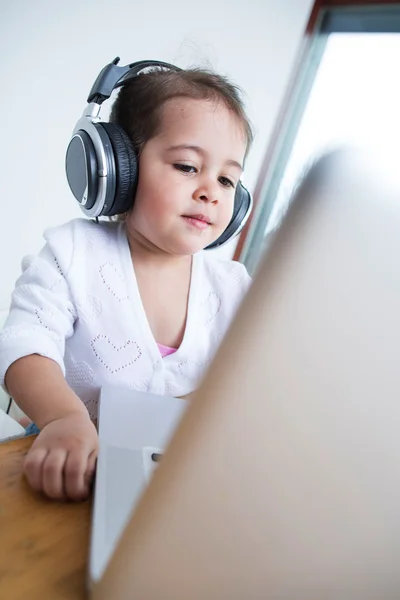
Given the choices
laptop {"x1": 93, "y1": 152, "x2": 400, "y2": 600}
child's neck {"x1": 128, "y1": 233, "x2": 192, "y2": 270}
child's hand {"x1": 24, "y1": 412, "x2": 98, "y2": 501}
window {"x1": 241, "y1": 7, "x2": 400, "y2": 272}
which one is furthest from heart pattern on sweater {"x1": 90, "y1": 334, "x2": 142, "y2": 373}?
window {"x1": 241, "y1": 7, "x2": 400, "y2": 272}

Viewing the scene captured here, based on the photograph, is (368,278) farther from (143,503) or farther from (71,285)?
(71,285)

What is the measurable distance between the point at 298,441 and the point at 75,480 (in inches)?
11.8


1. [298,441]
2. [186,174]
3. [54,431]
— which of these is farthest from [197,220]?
[298,441]

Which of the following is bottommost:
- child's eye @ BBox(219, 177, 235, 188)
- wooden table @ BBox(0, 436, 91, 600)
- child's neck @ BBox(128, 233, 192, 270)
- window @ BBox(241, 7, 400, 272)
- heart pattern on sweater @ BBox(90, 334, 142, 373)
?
heart pattern on sweater @ BBox(90, 334, 142, 373)

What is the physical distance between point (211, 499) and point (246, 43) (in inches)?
89.2

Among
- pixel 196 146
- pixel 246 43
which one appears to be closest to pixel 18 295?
pixel 196 146

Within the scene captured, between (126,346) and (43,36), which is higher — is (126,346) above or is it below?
below

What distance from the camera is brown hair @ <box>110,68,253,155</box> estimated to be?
1.00 m

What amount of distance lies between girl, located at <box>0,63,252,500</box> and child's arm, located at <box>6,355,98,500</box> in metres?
0.13

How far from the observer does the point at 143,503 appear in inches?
9.2

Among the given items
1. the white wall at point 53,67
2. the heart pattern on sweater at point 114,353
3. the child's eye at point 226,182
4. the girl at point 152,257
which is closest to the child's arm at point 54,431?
the girl at point 152,257

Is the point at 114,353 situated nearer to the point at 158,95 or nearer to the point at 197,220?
the point at 197,220

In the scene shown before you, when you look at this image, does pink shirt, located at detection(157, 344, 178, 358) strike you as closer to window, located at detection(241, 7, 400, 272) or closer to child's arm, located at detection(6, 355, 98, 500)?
child's arm, located at detection(6, 355, 98, 500)

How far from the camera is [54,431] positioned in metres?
0.54
